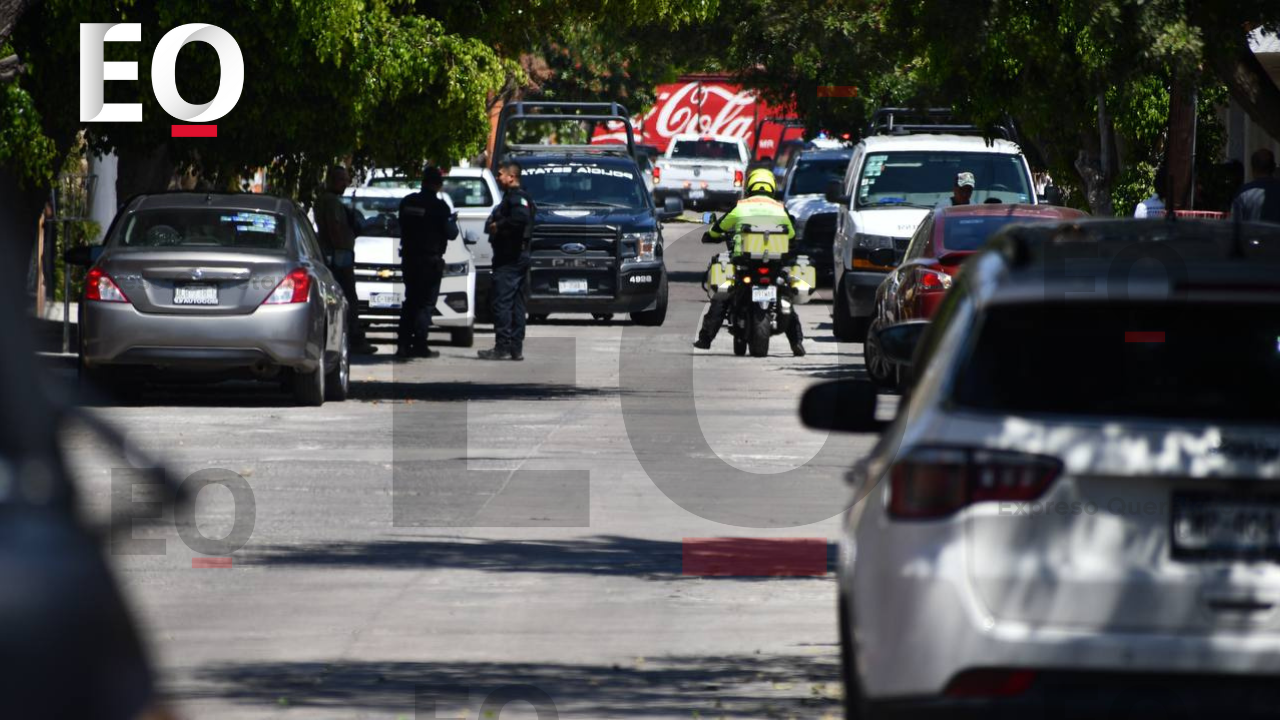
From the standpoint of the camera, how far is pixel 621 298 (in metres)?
29.0

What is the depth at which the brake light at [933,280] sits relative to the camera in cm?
1767

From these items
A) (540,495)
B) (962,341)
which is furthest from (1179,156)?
(962,341)

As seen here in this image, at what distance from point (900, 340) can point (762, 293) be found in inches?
609

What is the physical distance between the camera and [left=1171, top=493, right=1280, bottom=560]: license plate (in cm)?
541

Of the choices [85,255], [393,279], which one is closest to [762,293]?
[393,279]

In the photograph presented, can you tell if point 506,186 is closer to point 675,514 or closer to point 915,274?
point 915,274

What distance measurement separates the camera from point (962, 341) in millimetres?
5770

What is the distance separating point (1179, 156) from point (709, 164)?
43.5 m

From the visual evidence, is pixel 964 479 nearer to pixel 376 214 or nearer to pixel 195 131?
pixel 195 131

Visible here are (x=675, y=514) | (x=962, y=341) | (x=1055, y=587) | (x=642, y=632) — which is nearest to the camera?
(x=1055, y=587)

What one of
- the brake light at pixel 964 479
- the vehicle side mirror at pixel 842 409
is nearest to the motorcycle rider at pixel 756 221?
the vehicle side mirror at pixel 842 409

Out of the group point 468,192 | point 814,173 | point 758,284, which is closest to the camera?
point 758,284

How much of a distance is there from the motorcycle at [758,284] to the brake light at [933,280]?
6.21 metres

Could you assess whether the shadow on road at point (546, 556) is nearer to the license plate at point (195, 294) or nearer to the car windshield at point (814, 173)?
the license plate at point (195, 294)
